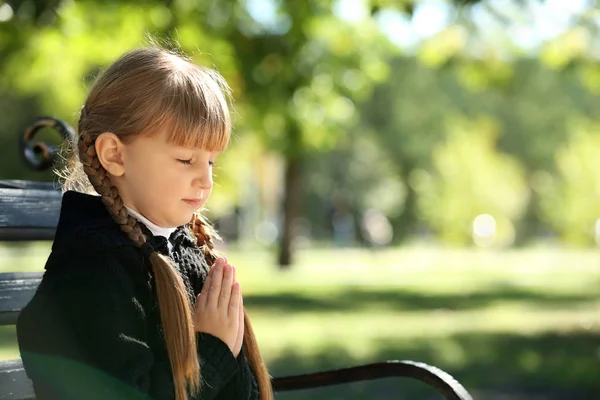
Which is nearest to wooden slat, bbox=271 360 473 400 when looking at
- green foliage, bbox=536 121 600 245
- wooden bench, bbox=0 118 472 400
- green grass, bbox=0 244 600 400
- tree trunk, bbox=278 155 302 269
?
wooden bench, bbox=0 118 472 400

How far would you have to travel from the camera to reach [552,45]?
43.5ft

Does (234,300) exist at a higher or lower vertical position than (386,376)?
higher

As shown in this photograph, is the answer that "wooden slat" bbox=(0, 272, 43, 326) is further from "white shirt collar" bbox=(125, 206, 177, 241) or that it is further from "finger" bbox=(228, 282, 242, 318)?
"finger" bbox=(228, 282, 242, 318)

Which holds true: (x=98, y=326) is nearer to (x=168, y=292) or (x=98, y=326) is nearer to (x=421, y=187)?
(x=168, y=292)

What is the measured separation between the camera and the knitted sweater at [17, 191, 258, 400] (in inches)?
70.8

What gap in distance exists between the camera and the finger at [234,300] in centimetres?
197

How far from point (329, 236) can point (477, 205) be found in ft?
81.3

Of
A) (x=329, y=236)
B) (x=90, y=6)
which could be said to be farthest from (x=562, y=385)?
(x=329, y=236)

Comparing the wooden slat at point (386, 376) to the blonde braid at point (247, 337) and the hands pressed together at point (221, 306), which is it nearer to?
the blonde braid at point (247, 337)

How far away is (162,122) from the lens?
1.91 meters

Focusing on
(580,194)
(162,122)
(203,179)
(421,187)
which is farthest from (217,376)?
(421,187)

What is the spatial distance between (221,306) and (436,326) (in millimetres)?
9519

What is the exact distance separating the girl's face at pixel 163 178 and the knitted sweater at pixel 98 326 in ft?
0.17

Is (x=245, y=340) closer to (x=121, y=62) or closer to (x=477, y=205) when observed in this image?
(x=121, y=62)
